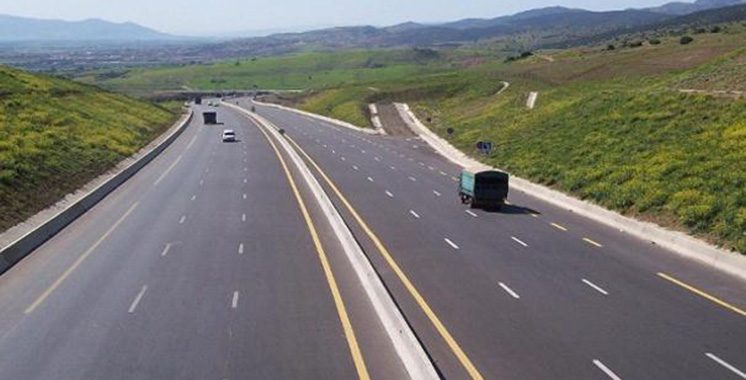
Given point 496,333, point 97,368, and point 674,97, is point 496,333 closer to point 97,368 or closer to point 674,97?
point 97,368

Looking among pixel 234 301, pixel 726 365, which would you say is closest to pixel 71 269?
pixel 234 301

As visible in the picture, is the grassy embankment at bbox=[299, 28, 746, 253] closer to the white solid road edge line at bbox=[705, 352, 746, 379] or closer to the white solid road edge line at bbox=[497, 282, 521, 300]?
the white solid road edge line at bbox=[497, 282, 521, 300]

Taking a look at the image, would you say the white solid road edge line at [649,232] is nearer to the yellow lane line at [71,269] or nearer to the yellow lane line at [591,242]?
the yellow lane line at [591,242]

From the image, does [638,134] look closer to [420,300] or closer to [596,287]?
[596,287]

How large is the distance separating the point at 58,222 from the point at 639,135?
119 ft

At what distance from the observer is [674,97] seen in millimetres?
62031

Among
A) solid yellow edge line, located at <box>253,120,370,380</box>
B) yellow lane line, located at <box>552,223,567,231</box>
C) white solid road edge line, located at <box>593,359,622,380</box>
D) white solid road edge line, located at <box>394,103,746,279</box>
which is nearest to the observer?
white solid road edge line, located at <box>593,359,622,380</box>

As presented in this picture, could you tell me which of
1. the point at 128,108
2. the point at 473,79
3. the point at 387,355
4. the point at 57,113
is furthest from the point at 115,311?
the point at 473,79

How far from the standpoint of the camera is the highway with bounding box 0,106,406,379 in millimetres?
19781

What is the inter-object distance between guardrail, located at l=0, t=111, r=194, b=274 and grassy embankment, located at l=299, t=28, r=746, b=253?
26.3 meters

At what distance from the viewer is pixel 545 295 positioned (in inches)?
1026

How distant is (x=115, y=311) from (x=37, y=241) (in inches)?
476

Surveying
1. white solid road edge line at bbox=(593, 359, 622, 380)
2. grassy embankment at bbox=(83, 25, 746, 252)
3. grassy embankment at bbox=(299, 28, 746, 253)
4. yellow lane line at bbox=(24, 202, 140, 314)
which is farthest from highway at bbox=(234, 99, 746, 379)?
yellow lane line at bbox=(24, 202, 140, 314)

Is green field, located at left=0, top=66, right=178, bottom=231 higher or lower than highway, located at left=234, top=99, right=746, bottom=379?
lower
